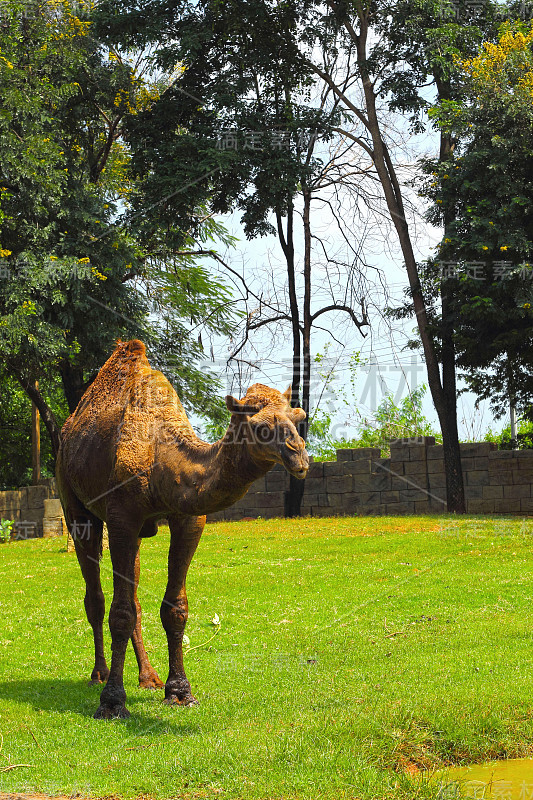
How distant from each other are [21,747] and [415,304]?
18.0 m

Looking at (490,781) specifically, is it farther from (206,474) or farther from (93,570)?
(93,570)

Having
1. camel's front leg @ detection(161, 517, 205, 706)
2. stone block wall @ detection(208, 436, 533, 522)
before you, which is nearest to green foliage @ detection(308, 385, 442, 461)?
stone block wall @ detection(208, 436, 533, 522)

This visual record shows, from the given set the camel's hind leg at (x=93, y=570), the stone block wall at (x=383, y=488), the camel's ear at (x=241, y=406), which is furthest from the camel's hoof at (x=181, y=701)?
the stone block wall at (x=383, y=488)

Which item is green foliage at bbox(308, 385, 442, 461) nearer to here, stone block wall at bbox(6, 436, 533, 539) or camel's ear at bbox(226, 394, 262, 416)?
stone block wall at bbox(6, 436, 533, 539)

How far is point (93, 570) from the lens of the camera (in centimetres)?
802

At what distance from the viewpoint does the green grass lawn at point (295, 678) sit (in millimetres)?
5574

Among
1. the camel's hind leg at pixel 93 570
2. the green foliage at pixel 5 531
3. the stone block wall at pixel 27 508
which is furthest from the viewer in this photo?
the stone block wall at pixel 27 508

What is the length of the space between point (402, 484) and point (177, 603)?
1826cm

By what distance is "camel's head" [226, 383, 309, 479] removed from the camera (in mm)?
5141

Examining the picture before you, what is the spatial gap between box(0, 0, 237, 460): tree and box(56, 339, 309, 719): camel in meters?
11.4

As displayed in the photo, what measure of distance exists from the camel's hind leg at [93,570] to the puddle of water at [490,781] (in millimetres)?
3651

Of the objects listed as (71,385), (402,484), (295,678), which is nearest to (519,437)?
(402,484)

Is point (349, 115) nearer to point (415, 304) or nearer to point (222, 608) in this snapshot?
point (415, 304)

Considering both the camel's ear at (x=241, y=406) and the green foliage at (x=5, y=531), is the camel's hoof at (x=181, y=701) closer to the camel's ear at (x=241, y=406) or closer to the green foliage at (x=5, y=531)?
the camel's ear at (x=241, y=406)
